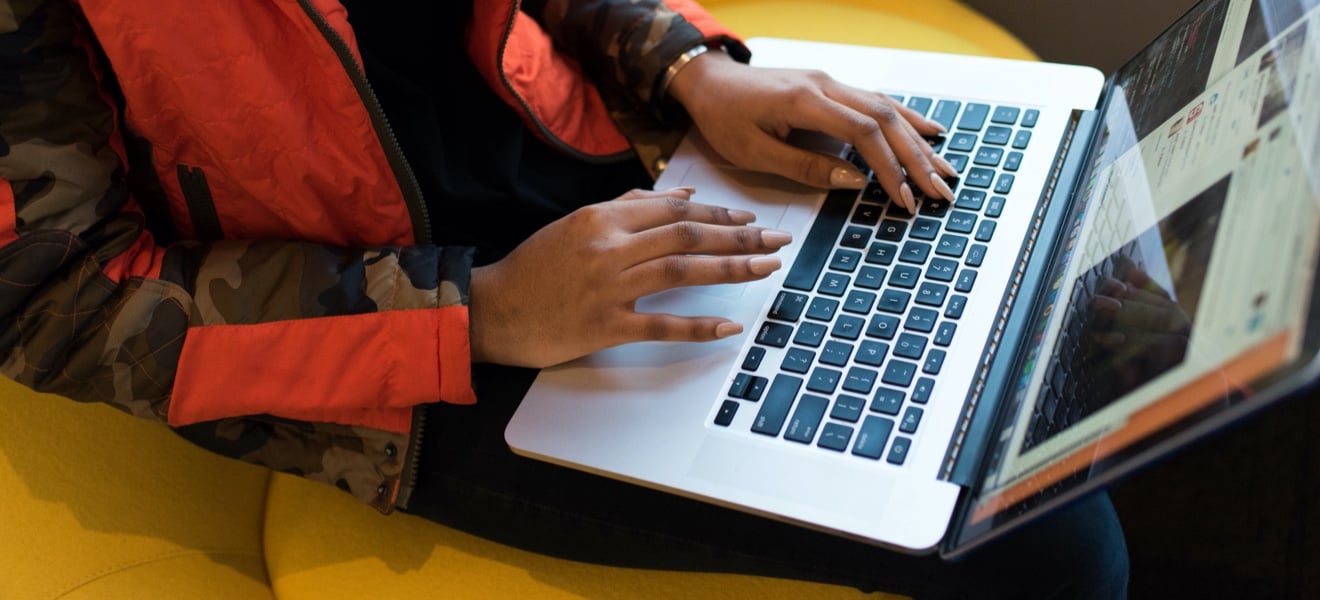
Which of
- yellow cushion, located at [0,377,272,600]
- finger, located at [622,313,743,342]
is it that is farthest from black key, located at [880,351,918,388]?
yellow cushion, located at [0,377,272,600]

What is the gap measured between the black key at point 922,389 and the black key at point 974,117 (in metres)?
0.29

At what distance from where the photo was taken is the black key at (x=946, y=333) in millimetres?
751

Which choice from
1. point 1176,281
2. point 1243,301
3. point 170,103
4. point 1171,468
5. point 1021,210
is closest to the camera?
point 1243,301

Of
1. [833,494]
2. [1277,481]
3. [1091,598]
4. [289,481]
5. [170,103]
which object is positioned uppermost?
[170,103]

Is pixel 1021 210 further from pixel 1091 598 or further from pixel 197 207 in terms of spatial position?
pixel 197 207

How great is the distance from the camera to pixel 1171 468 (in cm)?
130

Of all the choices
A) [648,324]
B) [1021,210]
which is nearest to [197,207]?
[648,324]

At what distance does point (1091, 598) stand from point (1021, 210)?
287mm

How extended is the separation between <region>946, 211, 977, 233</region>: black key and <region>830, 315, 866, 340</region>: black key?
0.40 feet

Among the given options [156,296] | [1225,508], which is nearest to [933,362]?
[156,296]

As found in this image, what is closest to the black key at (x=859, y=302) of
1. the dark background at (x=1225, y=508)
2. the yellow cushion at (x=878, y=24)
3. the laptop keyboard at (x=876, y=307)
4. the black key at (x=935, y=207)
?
the laptop keyboard at (x=876, y=307)

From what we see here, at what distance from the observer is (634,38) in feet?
3.23

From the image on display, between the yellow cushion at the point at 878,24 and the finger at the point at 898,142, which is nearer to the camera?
the finger at the point at 898,142

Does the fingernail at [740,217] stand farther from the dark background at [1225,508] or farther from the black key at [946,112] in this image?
the dark background at [1225,508]
